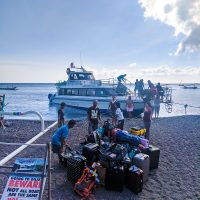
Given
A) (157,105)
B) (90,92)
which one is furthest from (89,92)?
(157,105)

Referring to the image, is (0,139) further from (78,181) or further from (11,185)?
(11,185)

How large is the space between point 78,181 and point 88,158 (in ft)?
4.43

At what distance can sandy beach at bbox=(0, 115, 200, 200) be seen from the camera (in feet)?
20.1

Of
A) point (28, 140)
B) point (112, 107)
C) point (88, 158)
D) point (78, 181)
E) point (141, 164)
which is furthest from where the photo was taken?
point (112, 107)

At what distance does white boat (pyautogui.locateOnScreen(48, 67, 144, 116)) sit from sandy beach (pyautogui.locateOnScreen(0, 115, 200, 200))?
23.6 feet

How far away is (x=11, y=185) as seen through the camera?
4488mm

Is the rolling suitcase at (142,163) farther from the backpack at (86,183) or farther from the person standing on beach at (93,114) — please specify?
the person standing on beach at (93,114)

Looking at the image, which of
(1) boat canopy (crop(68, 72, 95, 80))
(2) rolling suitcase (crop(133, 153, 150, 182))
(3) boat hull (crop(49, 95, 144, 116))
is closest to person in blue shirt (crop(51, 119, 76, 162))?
(2) rolling suitcase (crop(133, 153, 150, 182))

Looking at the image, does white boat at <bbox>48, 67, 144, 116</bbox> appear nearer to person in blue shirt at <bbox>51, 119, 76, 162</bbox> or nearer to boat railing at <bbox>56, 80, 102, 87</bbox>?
boat railing at <bbox>56, 80, 102, 87</bbox>

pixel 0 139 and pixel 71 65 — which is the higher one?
pixel 71 65

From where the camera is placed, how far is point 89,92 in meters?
24.6

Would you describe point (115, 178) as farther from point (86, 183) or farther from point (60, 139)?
point (60, 139)

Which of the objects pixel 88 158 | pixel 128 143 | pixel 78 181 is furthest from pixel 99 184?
pixel 128 143

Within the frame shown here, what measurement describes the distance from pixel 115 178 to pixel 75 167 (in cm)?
101
